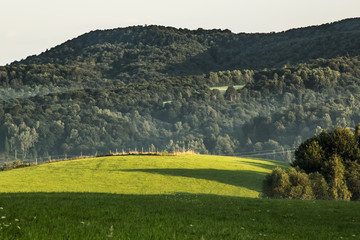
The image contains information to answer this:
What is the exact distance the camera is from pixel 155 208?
2583cm

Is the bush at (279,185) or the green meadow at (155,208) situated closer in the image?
the green meadow at (155,208)

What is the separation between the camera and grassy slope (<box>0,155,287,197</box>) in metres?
65.1

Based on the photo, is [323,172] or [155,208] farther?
[323,172]

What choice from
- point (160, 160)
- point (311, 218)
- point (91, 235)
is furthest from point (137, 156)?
point (91, 235)

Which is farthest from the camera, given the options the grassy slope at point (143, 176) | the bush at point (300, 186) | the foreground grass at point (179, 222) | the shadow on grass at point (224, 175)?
the shadow on grass at point (224, 175)

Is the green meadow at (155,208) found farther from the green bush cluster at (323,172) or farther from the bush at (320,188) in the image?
the bush at (320,188)

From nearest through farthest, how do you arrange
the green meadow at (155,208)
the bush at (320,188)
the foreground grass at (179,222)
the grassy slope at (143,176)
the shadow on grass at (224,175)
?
1. the foreground grass at (179,222)
2. the green meadow at (155,208)
3. the bush at (320,188)
4. the grassy slope at (143,176)
5. the shadow on grass at (224,175)

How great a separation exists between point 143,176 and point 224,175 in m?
13.2

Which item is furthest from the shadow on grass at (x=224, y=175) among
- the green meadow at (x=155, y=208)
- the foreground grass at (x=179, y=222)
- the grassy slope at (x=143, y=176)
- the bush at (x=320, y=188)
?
the foreground grass at (x=179, y=222)

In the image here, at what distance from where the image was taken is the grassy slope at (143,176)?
214ft

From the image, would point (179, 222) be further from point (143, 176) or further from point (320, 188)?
point (143, 176)

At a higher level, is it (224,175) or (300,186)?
(300,186)

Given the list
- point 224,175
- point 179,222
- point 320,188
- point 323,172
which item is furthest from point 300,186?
point 179,222

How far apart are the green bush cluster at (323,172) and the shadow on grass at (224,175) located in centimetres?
769
